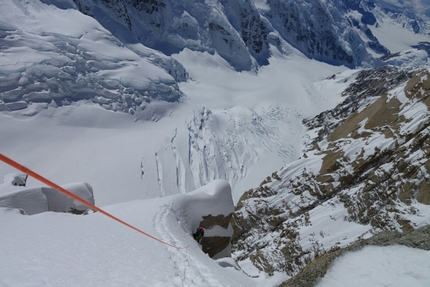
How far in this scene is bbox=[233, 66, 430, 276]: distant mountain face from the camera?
73.2 feet

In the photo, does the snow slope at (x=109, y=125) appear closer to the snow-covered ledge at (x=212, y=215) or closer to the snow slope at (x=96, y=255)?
the snow-covered ledge at (x=212, y=215)

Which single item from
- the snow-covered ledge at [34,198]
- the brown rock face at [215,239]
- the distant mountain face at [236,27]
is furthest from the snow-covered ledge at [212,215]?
the distant mountain face at [236,27]

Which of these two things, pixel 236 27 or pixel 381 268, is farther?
pixel 236 27

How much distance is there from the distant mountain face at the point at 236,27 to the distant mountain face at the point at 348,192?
49555 millimetres

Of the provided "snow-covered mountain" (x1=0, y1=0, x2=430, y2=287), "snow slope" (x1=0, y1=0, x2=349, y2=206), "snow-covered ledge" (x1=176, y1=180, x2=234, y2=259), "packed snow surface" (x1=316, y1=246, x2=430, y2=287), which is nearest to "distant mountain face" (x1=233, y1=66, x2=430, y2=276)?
"snow-covered mountain" (x1=0, y1=0, x2=430, y2=287)

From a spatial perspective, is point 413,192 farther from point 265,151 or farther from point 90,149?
point 90,149

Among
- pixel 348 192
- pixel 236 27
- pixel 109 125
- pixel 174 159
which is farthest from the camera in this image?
pixel 236 27

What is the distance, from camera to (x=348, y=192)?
2609cm

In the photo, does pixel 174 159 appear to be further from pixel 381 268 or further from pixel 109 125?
pixel 381 268

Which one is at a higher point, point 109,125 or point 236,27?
point 236,27

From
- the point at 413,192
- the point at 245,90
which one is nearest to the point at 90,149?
the point at 413,192

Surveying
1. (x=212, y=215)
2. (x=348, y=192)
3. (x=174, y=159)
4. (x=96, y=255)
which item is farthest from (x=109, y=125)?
(x=96, y=255)

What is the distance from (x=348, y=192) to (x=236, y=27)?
84530 millimetres

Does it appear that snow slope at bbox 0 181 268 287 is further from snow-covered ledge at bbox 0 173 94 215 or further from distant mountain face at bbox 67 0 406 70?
distant mountain face at bbox 67 0 406 70
